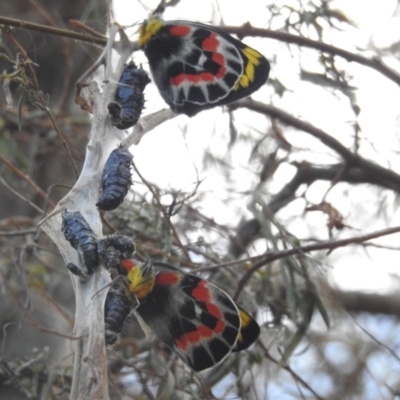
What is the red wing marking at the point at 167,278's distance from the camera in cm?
67

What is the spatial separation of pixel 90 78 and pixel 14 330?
1015 mm

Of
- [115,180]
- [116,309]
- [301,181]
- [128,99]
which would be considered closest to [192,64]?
[128,99]

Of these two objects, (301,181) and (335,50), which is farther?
(301,181)

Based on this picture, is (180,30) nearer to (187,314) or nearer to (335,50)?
(187,314)

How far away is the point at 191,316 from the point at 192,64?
1.24 ft

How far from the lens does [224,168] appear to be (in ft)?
6.46

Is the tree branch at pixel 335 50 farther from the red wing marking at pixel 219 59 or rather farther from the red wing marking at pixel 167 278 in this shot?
the red wing marking at pixel 167 278

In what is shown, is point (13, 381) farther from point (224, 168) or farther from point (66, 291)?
point (224, 168)

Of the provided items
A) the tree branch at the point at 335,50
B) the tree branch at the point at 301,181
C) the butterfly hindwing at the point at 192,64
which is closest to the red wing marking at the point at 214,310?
the butterfly hindwing at the point at 192,64

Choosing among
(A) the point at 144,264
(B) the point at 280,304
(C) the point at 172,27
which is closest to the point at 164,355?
(B) the point at 280,304

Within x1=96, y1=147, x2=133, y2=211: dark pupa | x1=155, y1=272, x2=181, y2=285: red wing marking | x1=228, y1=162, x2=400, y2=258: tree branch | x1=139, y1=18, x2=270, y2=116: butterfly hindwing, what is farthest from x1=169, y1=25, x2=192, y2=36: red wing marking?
x1=228, y1=162, x2=400, y2=258: tree branch

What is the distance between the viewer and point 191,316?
28.5 inches

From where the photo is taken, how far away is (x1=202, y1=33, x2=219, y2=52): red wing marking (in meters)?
0.95

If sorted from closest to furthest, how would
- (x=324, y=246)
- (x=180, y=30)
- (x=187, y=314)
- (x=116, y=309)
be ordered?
(x=116, y=309)
(x=187, y=314)
(x=180, y=30)
(x=324, y=246)
